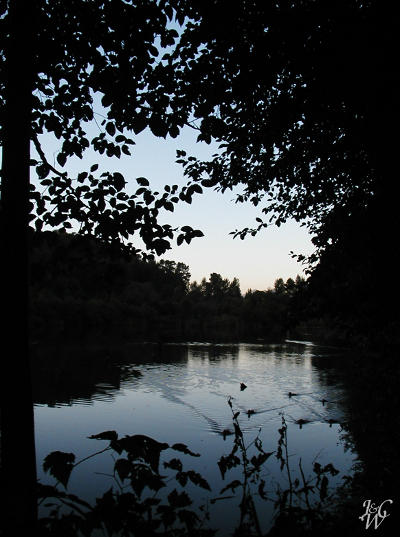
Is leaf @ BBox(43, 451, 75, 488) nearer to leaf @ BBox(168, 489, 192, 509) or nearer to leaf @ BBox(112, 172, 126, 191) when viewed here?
leaf @ BBox(168, 489, 192, 509)

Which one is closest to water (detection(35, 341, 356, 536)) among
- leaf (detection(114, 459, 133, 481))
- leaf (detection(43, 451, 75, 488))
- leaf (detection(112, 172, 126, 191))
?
leaf (detection(114, 459, 133, 481))

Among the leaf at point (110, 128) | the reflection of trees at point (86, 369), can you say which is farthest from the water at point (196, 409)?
the leaf at point (110, 128)

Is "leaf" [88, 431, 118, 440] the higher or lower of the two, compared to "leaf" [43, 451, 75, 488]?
higher

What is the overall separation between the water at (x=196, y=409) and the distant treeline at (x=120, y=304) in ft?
8.22

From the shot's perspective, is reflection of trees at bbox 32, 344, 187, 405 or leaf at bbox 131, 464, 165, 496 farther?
reflection of trees at bbox 32, 344, 187, 405

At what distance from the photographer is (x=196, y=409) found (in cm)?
2109

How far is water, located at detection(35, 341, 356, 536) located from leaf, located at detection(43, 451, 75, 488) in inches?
87.6

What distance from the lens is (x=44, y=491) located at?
3350 millimetres

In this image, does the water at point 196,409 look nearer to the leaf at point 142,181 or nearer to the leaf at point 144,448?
the leaf at point 144,448

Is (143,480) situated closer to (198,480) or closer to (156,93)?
(198,480)

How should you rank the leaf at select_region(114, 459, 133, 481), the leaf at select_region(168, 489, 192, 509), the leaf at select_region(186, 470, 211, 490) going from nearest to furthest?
the leaf at select_region(114, 459, 133, 481) → the leaf at select_region(186, 470, 211, 490) → the leaf at select_region(168, 489, 192, 509)

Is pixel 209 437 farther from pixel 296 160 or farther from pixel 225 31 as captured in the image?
pixel 225 31

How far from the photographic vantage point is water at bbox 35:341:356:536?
41.3ft

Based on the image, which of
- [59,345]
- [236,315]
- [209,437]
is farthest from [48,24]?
[236,315]
